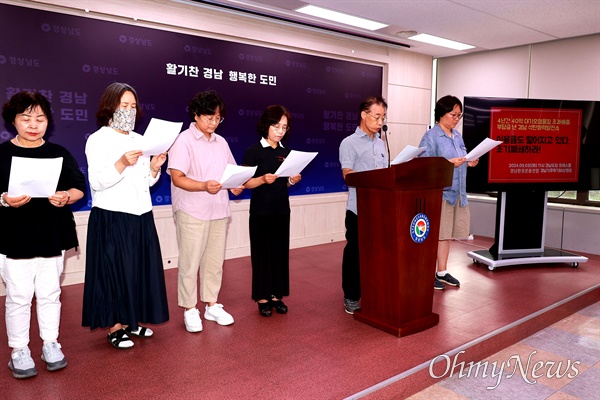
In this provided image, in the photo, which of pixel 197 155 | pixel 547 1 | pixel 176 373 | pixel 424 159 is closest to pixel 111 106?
pixel 197 155

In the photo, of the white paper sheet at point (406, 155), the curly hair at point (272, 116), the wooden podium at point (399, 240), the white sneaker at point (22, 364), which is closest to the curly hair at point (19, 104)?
the white sneaker at point (22, 364)

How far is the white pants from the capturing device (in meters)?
2.26

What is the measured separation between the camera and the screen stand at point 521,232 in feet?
15.3

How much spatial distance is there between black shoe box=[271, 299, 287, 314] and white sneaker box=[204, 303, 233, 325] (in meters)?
0.36

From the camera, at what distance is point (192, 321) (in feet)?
9.65

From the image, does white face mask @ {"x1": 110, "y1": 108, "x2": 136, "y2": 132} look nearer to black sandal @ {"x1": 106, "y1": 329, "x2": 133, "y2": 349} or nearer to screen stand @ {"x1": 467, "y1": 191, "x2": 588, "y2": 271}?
black sandal @ {"x1": 106, "y1": 329, "x2": 133, "y2": 349}

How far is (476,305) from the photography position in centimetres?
353

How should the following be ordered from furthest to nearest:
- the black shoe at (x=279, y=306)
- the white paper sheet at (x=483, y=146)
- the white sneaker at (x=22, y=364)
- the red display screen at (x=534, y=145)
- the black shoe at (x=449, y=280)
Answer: the red display screen at (x=534, y=145) < the black shoe at (x=449, y=280) < the white paper sheet at (x=483, y=146) < the black shoe at (x=279, y=306) < the white sneaker at (x=22, y=364)

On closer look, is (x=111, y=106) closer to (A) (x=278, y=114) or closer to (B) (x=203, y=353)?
(A) (x=278, y=114)

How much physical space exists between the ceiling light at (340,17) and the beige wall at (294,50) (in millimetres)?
446

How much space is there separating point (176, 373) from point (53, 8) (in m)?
3.11

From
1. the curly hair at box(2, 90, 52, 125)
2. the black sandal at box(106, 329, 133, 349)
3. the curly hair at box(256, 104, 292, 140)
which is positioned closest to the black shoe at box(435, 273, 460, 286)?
the curly hair at box(256, 104, 292, 140)

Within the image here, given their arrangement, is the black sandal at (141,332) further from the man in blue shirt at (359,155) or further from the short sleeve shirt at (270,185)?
the man in blue shirt at (359,155)

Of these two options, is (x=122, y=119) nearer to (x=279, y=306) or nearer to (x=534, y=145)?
(x=279, y=306)
